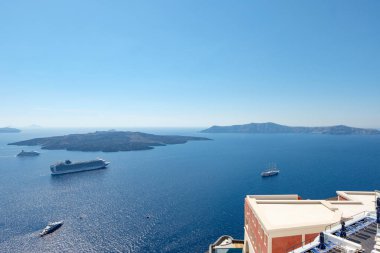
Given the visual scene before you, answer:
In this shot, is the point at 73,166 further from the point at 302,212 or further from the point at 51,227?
the point at 302,212

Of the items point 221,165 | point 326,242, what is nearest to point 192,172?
point 221,165

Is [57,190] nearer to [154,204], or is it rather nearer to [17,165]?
[154,204]

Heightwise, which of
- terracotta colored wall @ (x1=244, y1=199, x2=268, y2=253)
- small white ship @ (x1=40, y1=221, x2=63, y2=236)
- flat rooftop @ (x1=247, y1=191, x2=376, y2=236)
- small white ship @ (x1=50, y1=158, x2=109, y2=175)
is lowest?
small white ship @ (x1=40, y1=221, x2=63, y2=236)

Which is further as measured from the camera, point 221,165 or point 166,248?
point 221,165

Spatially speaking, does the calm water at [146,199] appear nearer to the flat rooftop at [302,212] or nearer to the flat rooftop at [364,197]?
the flat rooftop at [302,212]

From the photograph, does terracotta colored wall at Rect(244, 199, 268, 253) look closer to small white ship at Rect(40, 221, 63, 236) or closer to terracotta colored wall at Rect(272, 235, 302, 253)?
terracotta colored wall at Rect(272, 235, 302, 253)

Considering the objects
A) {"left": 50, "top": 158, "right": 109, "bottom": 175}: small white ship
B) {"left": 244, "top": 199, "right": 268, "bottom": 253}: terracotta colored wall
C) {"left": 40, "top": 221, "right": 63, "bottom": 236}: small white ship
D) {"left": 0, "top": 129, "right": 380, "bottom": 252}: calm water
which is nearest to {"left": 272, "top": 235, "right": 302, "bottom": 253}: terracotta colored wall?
{"left": 244, "top": 199, "right": 268, "bottom": 253}: terracotta colored wall
